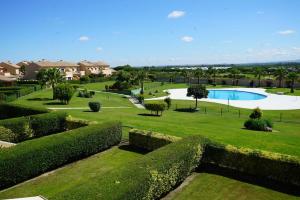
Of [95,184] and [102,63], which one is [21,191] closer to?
[95,184]

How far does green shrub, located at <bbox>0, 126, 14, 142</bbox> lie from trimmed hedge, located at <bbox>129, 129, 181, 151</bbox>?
382 inches

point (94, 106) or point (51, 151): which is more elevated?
point (94, 106)

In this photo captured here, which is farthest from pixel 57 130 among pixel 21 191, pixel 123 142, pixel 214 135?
pixel 214 135

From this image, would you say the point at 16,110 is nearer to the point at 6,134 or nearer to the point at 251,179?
the point at 6,134

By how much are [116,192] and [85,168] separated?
8313 mm

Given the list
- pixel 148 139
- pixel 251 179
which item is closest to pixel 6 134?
pixel 148 139

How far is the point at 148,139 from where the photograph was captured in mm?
21531

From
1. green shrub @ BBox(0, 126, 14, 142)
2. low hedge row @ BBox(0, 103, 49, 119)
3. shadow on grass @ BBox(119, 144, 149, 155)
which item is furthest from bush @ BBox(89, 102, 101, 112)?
shadow on grass @ BBox(119, 144, 149, 155)

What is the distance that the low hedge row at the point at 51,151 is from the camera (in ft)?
52.2

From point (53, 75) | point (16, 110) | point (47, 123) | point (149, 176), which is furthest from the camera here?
point (53, 75)

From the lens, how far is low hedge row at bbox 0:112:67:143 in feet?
80.1

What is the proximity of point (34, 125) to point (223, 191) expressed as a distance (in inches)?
686

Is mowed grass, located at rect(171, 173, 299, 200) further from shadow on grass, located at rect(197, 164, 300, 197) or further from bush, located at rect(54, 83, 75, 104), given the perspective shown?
bush, located at rect(54, 83, 75, 104)

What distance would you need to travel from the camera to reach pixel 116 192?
10820mm
